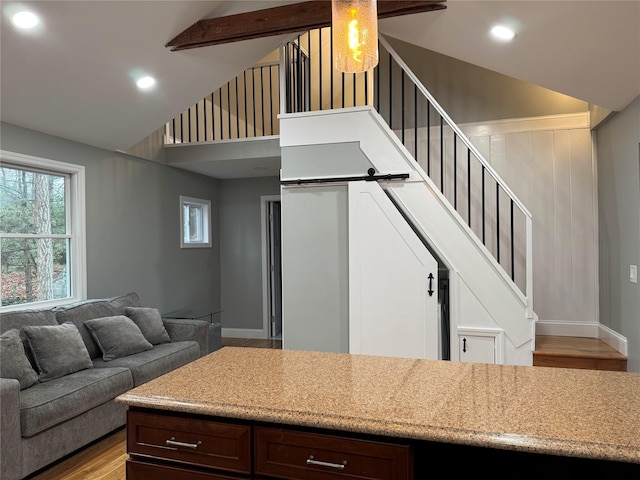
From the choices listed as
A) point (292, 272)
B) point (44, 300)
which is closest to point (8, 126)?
point (44, 300)

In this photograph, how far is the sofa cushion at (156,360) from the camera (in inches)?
137

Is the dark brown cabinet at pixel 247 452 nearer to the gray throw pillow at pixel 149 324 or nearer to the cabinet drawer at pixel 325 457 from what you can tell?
the cabinet drawer at pixel 325 457


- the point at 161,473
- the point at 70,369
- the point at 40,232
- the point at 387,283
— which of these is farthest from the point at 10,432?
the point at 387,283

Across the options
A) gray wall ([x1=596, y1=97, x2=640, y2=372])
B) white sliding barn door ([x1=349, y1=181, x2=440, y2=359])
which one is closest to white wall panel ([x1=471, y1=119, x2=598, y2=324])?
gray wall ([x1=596, y1=97, x2=640, y2=372])

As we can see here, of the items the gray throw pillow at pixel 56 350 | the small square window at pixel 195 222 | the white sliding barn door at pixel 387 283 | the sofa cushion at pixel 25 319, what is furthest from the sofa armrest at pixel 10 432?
the small square window at pixel 195 222

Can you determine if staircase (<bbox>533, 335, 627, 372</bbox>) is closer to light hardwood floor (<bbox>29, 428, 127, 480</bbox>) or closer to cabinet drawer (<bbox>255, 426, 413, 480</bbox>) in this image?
cabinet drawer (<bbox>255, 426, 413, 480</bbox>)

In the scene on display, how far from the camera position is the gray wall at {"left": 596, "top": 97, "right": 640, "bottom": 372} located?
3.18 m

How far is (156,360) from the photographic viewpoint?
370 centimetres

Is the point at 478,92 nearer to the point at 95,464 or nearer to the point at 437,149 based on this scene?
the point at 437,149

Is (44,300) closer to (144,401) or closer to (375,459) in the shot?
(144,401)

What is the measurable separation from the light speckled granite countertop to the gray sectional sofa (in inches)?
60.7

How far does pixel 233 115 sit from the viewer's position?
7121 millimetres

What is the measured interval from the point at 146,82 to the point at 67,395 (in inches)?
102

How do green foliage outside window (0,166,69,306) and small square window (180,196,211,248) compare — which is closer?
green foliage outside window (0,166,69,306)
